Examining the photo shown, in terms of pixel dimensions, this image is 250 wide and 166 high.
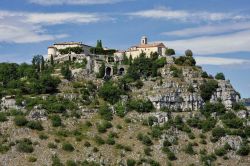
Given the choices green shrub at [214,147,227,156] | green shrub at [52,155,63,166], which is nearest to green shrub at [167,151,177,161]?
green shrub at [214,147,227,156]

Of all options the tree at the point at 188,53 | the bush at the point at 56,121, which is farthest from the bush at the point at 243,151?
the bush at the point at 56,121

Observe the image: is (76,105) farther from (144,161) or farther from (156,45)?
(156,45)

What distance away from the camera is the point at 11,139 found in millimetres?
115312

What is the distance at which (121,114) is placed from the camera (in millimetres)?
126375

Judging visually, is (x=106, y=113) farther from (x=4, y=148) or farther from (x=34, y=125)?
(x=4, y=148)

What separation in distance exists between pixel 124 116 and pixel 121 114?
0.67m

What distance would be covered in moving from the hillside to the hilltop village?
0.17 m

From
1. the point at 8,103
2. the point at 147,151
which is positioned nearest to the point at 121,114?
the point at 147,151

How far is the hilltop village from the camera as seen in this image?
115562 mm

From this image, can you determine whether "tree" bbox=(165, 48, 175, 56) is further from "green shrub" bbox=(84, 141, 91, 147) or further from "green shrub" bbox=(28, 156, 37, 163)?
"green shrub" bbox=(28, 156, 37, 163)

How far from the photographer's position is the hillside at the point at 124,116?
115 m

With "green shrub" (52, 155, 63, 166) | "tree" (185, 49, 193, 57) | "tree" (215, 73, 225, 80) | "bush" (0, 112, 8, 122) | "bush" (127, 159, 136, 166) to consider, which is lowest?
"bush" (127, 159, 136, 166)

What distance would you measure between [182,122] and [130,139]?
39.7 ft

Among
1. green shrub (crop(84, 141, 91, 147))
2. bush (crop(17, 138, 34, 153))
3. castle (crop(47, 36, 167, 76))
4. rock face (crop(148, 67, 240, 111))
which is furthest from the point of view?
castle (crop(47, 36, 167, 76))
